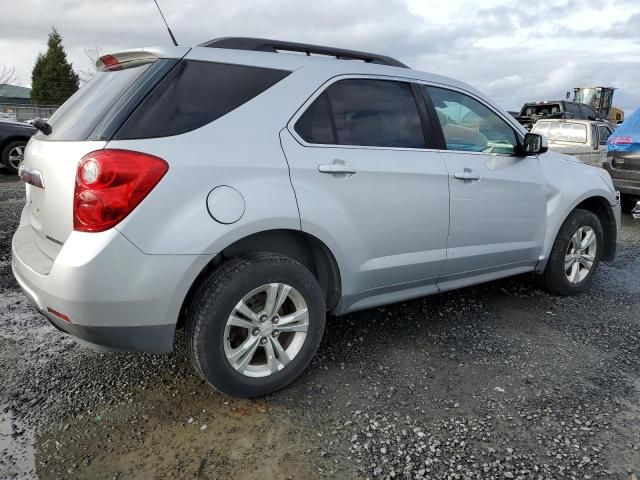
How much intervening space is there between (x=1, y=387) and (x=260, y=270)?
1.58 m

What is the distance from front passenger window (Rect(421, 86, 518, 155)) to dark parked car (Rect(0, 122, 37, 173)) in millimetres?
8876

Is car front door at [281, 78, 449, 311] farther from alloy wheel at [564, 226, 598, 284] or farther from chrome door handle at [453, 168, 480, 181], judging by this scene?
alloy wheel at [564, 226, 598, 284]

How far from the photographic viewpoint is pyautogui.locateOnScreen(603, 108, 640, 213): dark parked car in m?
7.39

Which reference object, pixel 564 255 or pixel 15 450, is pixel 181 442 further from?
pixel 564 255

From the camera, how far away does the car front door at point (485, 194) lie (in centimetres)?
343

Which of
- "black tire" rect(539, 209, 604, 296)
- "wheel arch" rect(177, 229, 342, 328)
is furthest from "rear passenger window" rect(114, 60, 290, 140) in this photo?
"black tire" rect(539, 209, 604, 296)

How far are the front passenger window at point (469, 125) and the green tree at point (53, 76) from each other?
45.0 m

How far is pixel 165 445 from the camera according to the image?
94.7 inches

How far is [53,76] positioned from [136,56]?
47.3 metres

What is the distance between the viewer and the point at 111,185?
226 cm

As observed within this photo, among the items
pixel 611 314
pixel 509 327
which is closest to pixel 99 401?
pixel 509 327

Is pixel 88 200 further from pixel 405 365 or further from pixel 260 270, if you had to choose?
pixel 405 365

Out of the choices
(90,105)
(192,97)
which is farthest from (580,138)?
(90,105)

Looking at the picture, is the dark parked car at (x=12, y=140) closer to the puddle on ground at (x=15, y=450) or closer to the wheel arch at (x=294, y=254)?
the puddle on ground at (x=15, y=450)
